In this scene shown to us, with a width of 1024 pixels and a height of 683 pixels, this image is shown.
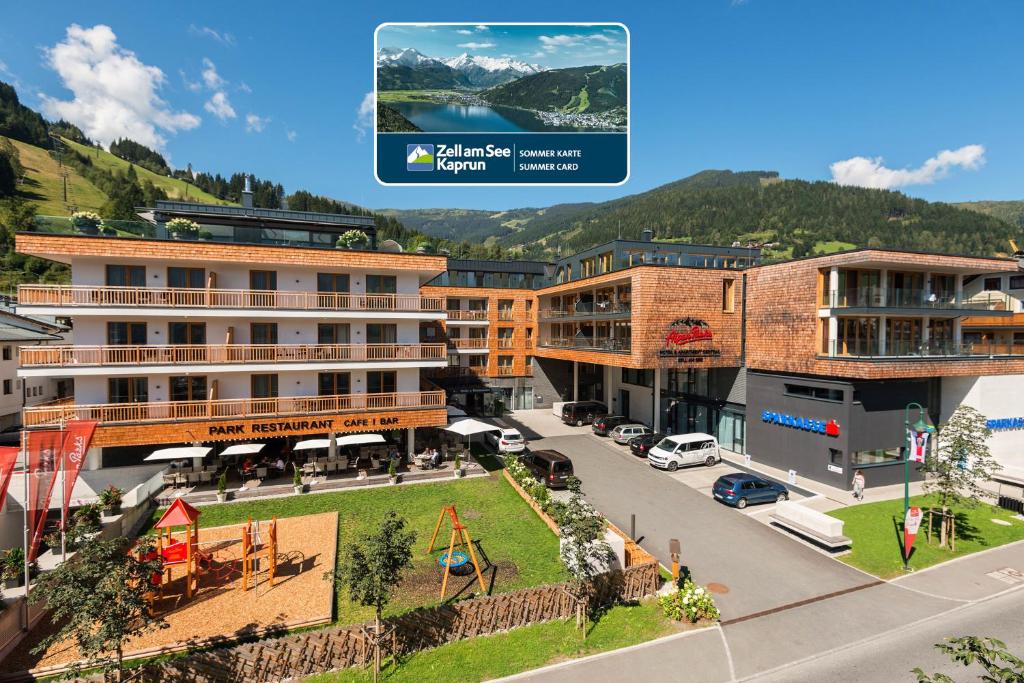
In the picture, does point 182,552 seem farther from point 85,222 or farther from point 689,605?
point 85,222

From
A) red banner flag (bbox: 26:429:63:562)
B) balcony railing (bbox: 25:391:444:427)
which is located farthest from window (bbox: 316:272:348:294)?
red banner flag (bbox: 26:429:63:562)

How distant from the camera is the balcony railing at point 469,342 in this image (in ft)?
146

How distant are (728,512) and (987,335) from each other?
30.8 m

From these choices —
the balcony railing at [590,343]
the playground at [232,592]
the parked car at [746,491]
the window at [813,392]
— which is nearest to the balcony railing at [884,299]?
the window at [813,392]

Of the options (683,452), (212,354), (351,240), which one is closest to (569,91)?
(351,240)

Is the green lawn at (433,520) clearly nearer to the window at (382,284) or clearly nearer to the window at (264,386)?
the window at (264,386)

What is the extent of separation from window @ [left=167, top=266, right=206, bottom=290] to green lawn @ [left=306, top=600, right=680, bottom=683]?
62.2 feet

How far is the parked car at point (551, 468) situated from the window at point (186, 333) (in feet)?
58.1

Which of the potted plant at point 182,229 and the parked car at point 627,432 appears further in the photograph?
the parked car at point 627,432

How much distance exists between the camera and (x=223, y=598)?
13.6 m

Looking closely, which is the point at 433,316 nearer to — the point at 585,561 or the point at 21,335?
the point at 585,561

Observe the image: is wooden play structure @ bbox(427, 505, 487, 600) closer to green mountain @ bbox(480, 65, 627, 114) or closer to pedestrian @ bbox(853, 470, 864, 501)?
green mountain @ bbox(480, 65, 627, 114)

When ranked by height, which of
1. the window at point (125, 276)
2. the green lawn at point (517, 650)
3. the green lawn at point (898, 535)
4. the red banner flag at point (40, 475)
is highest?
the window at point (125, 276)

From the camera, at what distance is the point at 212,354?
877 inches
